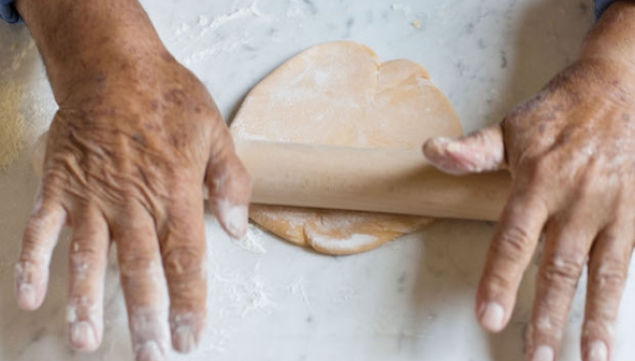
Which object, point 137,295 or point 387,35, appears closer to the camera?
point 137,295

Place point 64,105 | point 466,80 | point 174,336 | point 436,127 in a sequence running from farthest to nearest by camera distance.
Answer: point 466,80 < point 436,127 < point 64,105 < point 174,336

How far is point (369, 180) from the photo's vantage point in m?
1.22

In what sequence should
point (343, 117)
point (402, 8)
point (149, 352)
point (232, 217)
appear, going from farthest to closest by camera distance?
point (402, 8)
point (343, 117)
point (232, 217)
point (149, 352)

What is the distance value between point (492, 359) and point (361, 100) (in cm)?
→ 57

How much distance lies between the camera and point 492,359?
3.93ft

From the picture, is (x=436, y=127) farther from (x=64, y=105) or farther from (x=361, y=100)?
(x=64, y=105)

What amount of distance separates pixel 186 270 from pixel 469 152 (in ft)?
1.63

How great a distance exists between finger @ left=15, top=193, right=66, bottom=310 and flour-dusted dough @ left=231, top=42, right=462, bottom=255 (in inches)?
14.6


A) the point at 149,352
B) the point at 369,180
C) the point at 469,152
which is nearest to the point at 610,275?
the point at 469,152

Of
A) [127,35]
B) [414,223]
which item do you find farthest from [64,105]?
[414,223]

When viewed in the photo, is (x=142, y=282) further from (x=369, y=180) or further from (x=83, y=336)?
(x=369, y=180)

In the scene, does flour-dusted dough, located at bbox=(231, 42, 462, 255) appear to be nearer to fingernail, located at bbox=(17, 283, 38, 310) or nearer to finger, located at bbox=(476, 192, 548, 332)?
finger, located at bbox=(476, 192, 548, 332)

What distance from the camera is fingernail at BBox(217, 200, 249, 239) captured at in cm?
110

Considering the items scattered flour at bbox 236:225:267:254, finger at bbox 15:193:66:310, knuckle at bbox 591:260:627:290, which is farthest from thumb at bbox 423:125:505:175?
finger at bbox 15:193:66:310
